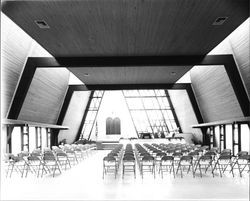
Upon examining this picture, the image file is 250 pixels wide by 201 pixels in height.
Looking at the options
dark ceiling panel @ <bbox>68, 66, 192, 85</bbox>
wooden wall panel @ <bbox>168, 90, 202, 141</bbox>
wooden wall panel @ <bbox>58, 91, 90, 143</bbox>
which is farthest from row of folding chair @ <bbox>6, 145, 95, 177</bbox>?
wooden wall panel @ <bbox>168, 90, 202, 141</bbox>

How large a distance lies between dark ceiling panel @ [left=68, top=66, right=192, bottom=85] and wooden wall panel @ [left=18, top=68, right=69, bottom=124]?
1471 millimetres

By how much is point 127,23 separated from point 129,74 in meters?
8.07

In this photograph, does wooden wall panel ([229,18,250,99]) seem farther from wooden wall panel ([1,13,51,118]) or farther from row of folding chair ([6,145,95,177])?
wooden wall panel ([1,13,51,118])

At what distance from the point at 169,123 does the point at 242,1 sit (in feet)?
79.2

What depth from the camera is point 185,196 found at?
6934 millimetres

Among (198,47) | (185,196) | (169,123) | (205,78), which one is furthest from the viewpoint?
(169,123)

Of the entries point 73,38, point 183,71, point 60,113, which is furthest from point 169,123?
point 73,38

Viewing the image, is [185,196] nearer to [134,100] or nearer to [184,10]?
[184,10]

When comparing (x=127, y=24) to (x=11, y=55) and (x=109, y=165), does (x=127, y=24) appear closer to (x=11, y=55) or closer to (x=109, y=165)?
(x=11, y=55)

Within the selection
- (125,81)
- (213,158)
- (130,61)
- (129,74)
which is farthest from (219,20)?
(125,81)

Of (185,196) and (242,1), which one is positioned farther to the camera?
(242,1)

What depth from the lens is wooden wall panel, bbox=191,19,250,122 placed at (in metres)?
12.1

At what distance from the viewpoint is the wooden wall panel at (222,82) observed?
12102 mm

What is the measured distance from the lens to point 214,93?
58.9 feet
